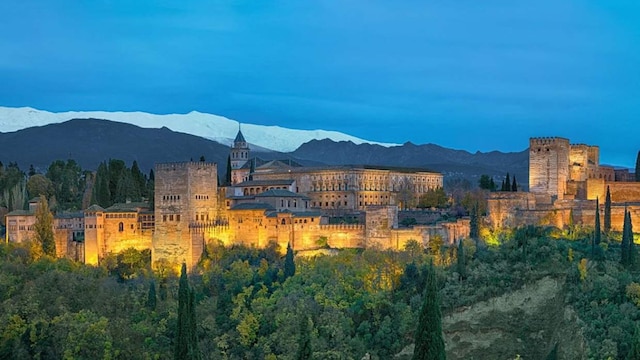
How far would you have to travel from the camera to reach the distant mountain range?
107875 millimetres

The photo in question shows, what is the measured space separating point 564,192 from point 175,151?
74809 mm

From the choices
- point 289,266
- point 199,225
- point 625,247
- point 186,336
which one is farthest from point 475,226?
point 186,336

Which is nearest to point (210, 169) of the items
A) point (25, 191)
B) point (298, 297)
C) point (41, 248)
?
point (41, 248)

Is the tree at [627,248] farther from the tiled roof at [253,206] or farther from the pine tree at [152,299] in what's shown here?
the pine tree at [152,299]

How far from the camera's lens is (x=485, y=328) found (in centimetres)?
3556

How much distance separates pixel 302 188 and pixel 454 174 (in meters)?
49.9

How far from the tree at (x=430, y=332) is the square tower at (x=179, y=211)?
76.3 feet

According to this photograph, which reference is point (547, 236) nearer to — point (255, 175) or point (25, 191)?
point (255, 175)

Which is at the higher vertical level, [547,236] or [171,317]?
[547,236]

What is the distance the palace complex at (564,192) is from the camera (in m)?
44.6

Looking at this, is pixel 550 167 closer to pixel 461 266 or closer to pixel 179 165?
pixel 461 266

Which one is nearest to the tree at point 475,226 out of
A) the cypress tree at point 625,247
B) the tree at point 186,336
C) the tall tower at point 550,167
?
the tall tower at point 550,167

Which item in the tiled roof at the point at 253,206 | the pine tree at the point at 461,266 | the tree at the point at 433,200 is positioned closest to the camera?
the pine tree at the point at 461,266

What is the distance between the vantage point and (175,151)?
4567 inches
